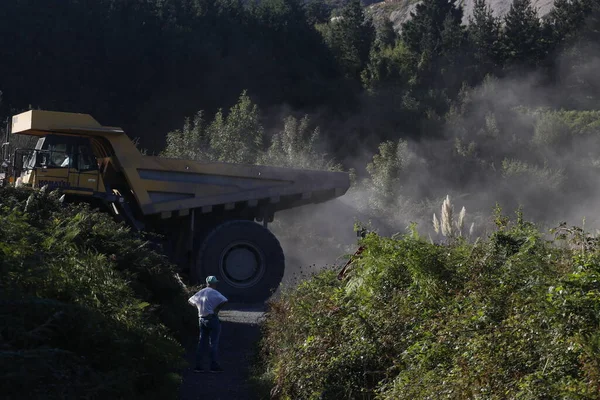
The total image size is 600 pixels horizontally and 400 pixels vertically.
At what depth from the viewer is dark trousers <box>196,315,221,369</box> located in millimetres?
12930

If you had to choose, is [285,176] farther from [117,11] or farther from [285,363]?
[117,11]

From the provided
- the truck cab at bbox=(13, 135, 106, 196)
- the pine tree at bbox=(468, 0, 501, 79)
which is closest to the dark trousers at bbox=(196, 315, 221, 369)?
the truck cab at bbox=(13, 135, 106, 196)

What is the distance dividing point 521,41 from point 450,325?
65.5 meters

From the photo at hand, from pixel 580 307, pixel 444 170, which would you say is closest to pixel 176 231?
pixel 580 307

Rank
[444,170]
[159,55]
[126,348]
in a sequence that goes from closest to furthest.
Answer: [126,348] < [444,170] < [159,55]

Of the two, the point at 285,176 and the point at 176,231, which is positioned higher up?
the point at 285,176

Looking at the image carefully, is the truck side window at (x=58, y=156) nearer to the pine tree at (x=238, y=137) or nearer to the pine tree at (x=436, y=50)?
the pine tree at (x=238, y=137)

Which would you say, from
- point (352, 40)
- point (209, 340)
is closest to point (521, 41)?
point (352, 40)

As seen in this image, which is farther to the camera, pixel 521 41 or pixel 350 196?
pixel 521 41

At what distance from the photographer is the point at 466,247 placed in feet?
34.5

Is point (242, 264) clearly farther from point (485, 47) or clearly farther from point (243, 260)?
point (485, 47)

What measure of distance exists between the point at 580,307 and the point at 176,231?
15254 millimetres

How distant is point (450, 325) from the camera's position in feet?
27.3

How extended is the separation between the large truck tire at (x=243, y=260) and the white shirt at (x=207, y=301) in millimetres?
7281
